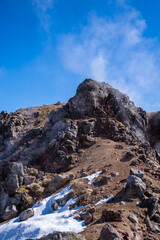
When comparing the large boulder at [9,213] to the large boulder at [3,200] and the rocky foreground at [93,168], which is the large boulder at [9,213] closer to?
the rocky foreground at [93,168]

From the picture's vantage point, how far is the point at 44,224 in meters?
12.4

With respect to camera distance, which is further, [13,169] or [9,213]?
[13,169]

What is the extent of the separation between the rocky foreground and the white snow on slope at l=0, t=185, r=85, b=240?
1.19 feet

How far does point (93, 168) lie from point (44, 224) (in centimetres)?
871

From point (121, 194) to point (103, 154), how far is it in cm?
900

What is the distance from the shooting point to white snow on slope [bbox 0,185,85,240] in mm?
11401

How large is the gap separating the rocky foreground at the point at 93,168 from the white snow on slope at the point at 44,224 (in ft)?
1.19

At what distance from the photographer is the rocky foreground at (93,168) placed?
35.6 feet

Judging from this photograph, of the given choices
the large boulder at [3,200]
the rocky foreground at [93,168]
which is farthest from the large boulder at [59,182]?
the large boulder at [3,200]

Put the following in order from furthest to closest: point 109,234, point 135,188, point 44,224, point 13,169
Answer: point 13,169
point 135,188
point 44,224
point 109,234

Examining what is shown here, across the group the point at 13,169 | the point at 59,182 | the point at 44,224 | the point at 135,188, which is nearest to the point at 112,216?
the point at 135,188

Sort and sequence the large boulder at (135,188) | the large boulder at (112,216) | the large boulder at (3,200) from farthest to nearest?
the large boulder at (3,200)
the large boulder at (135,188)
the large boulder at (112,216)

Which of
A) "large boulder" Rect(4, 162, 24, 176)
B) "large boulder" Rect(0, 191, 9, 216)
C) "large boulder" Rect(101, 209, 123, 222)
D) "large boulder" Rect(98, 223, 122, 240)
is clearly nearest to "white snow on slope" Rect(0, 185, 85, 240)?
"large boulder" Rect(101, 209, 123, 222)

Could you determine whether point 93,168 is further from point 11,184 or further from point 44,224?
point 44,224
